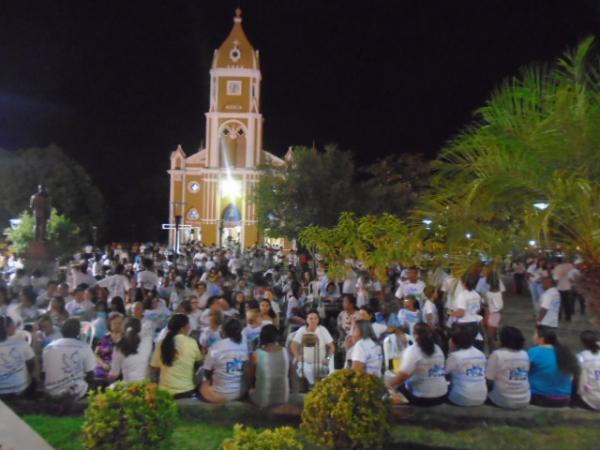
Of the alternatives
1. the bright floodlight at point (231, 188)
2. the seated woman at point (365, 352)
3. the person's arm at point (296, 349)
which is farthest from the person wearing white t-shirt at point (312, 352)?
the bright floodlight at point (231, 188)

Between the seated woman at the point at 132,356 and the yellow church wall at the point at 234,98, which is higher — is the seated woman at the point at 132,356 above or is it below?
below

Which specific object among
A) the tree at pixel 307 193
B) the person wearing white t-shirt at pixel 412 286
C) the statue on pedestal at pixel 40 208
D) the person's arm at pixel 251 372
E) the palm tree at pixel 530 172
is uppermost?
the tree at pixel 307 193

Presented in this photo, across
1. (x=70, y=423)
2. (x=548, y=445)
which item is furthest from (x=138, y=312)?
(x=548, y=445)

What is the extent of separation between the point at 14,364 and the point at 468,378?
16.0 feet

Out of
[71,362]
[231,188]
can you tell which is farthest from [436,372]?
[231,188]

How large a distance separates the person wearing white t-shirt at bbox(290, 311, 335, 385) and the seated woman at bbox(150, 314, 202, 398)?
147 cm

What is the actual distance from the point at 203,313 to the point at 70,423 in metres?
3.33

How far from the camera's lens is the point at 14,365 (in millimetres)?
7191

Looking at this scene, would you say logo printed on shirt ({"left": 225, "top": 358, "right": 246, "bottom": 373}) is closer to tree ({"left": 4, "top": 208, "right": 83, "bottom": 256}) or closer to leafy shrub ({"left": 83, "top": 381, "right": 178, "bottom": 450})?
leafy shrub ({"left": 83, "top": 381, "right": 178, "bottom": 450})

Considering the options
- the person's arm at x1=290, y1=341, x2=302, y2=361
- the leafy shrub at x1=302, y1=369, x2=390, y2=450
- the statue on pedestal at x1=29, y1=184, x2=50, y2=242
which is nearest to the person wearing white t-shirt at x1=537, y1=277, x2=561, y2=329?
the person's arm at x1=290, y1=341, x2=302, y2=361

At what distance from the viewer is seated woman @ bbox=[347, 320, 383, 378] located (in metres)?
7.15

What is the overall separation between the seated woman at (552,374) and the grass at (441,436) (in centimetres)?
36

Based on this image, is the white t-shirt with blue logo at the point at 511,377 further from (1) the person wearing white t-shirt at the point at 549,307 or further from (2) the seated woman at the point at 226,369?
(1) the person wearing white t-shirt at the point at 549,307

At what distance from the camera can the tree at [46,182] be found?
45.3 meters
